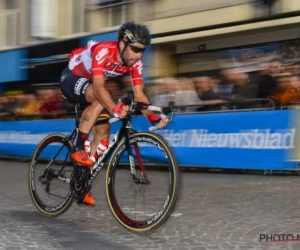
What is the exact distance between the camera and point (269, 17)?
15.7 m

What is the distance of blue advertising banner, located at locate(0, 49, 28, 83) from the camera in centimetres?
2322

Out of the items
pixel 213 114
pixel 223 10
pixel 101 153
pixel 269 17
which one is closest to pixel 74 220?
pixel 101 153

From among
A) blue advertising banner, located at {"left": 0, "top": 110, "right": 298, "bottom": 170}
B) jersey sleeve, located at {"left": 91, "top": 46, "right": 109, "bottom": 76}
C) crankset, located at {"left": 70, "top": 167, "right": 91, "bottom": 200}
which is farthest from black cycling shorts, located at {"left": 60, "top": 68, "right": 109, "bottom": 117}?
blue advertising banner, located at {"left": 0, "top": 110, "right": 298, "bottom": 170}

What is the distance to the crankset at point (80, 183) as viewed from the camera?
623 centimetres

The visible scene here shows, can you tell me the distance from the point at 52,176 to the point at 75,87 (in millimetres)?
984

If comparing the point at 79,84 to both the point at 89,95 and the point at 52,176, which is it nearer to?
the point at 89,95

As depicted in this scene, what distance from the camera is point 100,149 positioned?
6133 mm

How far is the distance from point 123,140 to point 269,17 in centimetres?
1054

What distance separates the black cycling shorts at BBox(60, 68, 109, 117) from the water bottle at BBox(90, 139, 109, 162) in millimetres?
304

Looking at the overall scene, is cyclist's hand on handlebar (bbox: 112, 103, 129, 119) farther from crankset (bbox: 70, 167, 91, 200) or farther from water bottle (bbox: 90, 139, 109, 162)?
crankset (bbox: 70, 167, 91, 200)

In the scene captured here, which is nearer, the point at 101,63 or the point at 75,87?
the point at 101,63

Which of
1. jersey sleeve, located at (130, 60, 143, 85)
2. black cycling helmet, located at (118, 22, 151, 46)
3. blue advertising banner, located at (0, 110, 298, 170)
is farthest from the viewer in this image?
blue advertising banner, located at (0, 110, 298, 170)

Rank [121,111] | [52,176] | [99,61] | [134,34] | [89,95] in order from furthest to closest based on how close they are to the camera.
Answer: [52,176] → [89,95] → [99,61] → [134,34] → [121,111]

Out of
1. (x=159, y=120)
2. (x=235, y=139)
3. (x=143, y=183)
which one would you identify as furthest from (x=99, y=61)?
(x=235, y=139)
